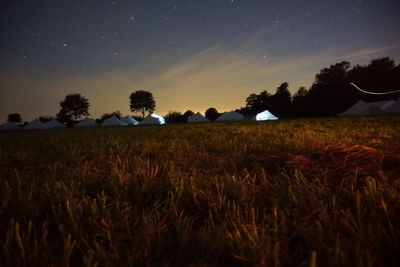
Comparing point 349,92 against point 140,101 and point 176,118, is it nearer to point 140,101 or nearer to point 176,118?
point 176,118

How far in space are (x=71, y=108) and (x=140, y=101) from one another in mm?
24374

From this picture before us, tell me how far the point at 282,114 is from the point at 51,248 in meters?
61.9

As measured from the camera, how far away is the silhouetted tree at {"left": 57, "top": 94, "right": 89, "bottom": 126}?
7262 cm

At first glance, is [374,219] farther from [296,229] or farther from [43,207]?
[43,207]

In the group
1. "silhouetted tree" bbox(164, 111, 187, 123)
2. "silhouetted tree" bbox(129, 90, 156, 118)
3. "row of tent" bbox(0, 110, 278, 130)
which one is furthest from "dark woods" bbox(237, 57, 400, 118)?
"silhouetted tree" bbox(129, 90, 156, 118)

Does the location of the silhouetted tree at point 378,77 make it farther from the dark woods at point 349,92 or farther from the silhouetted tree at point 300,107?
the silhouetted tree at point 300,107

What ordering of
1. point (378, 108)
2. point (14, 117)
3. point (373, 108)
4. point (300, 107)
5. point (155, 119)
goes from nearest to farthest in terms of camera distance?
point (378, 108) < point (373, 108) < point (155, 119) < point (300, 107) < point (14, 117)

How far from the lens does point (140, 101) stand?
75.2 meters

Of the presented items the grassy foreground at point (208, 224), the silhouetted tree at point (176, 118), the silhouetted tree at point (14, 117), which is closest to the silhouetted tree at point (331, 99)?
the silhouetted tree at point (176, 118)

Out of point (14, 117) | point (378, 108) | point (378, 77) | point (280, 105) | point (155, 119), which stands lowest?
point (378, 108)

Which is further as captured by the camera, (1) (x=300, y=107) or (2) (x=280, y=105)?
(2) (x=280, y=105)

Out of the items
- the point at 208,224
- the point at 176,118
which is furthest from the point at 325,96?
the point at 208,224

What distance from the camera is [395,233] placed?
30.7 inches

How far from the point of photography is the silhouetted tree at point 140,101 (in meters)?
74.9
